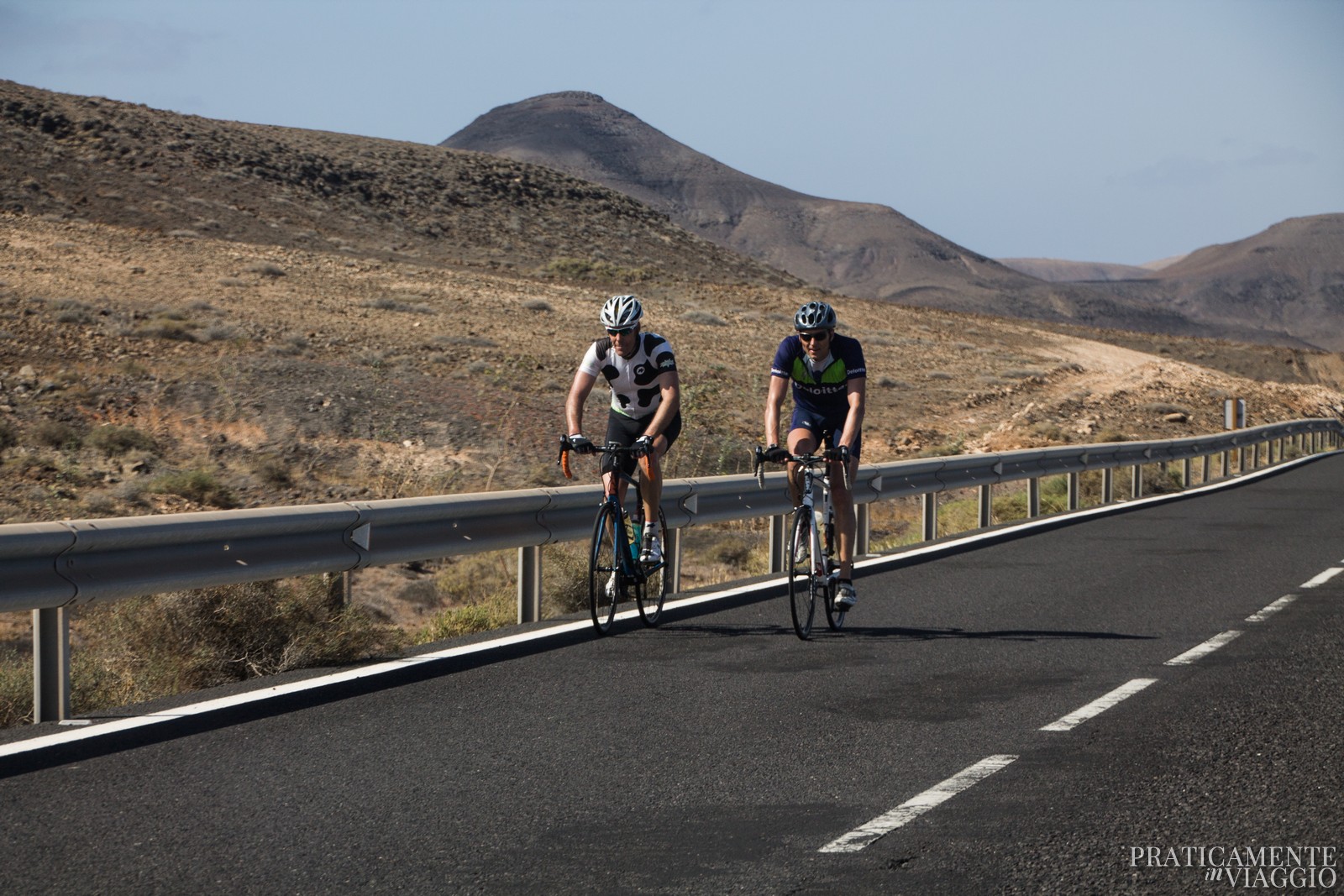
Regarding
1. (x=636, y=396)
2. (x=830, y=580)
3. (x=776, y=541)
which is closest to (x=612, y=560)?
(x=636, y=396)

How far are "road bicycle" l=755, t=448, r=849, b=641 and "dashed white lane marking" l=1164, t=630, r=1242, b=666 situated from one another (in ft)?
6.77

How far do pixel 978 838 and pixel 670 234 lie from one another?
84358mm

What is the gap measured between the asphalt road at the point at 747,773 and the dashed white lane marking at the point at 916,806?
0.01 meters

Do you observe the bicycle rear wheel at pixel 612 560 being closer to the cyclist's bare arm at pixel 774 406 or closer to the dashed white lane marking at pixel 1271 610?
the cyclist's bare arm at pixel 774 406

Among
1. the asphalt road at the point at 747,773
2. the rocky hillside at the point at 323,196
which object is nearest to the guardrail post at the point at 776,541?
the asphalt road at the point at 747,773

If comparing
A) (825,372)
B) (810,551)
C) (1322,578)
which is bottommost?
(1322,578)

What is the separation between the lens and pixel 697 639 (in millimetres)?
8828

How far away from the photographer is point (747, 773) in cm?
560

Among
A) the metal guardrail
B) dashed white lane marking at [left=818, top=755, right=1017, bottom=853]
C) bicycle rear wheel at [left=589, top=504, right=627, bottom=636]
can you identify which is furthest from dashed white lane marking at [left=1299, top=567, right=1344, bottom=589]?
dashed white lane marking at [left=818, top=755, right=1017, bottom=853]

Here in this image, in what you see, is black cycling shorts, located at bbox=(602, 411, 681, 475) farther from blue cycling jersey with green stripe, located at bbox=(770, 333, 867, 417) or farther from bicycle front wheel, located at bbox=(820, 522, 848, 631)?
bicycle front wheel, located at bbox=(820, 522, 848, 631)

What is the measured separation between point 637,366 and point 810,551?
5.18ft

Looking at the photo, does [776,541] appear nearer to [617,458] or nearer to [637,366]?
[617,458]

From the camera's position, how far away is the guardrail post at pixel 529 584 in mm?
9406

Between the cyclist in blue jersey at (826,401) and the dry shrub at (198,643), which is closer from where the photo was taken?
the dry shrub at (198,643)
